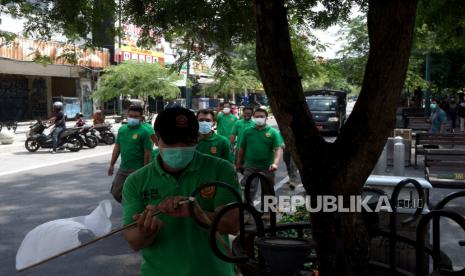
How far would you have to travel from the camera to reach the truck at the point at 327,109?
84.9 ft

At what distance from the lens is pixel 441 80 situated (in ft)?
92.4

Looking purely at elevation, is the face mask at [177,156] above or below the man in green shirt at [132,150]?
above

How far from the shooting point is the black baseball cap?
241 centimetres

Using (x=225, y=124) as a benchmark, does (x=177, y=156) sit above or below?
above

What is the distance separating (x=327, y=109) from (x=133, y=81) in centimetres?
1175

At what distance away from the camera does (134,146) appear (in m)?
7.43

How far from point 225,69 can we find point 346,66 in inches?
724

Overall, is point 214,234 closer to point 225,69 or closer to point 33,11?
point 225,69

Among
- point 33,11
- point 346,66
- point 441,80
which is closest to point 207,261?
point 33,11

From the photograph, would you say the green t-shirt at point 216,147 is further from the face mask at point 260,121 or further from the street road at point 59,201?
the street road at point 59,201

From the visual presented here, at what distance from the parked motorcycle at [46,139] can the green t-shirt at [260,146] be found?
11456 millimetres

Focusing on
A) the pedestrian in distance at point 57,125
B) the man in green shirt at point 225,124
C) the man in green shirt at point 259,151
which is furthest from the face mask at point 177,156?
the pedestrian in distance at point 57,125

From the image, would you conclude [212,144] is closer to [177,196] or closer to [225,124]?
[177,196]

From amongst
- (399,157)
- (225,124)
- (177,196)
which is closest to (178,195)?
(177,196)
